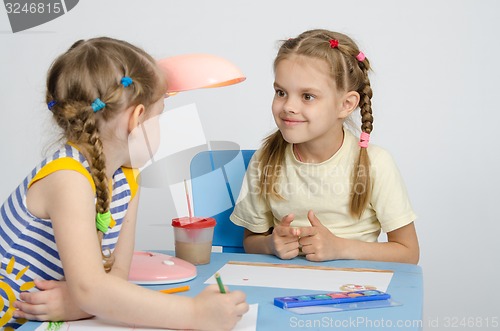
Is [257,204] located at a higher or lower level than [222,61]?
lower

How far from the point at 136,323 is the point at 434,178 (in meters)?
1.58

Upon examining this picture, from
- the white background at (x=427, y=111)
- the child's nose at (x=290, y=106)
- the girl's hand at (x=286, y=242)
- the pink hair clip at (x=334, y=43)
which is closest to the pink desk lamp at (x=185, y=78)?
the girl's hand at (x=286, y=242)

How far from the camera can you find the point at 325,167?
1.60 metres

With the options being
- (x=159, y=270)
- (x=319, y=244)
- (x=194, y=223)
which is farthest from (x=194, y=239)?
(x=319, y=244)

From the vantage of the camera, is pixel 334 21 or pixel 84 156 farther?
pixel 334 21

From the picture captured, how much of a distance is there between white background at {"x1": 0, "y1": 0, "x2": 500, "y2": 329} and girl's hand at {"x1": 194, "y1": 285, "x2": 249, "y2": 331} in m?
1.38

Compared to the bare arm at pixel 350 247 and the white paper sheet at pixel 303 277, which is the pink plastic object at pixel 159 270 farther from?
the bare arm at pixel 350 247

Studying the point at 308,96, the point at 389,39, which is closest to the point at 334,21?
the point at 389,39

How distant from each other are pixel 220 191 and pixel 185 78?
0.62 meters

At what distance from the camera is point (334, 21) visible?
2410 millimetres

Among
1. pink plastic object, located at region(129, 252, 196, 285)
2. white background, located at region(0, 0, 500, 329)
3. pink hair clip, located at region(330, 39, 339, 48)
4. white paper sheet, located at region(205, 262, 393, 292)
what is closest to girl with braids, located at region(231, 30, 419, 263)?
pink hair clip, located at region(330, 39, 339, 48)

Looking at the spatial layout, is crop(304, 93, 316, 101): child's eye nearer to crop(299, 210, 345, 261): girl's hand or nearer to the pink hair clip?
the pink hair clip

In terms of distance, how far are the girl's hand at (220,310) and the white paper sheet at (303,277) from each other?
0.21 meters

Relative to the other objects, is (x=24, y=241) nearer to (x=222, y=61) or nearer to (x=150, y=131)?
(x=150, y=131)
